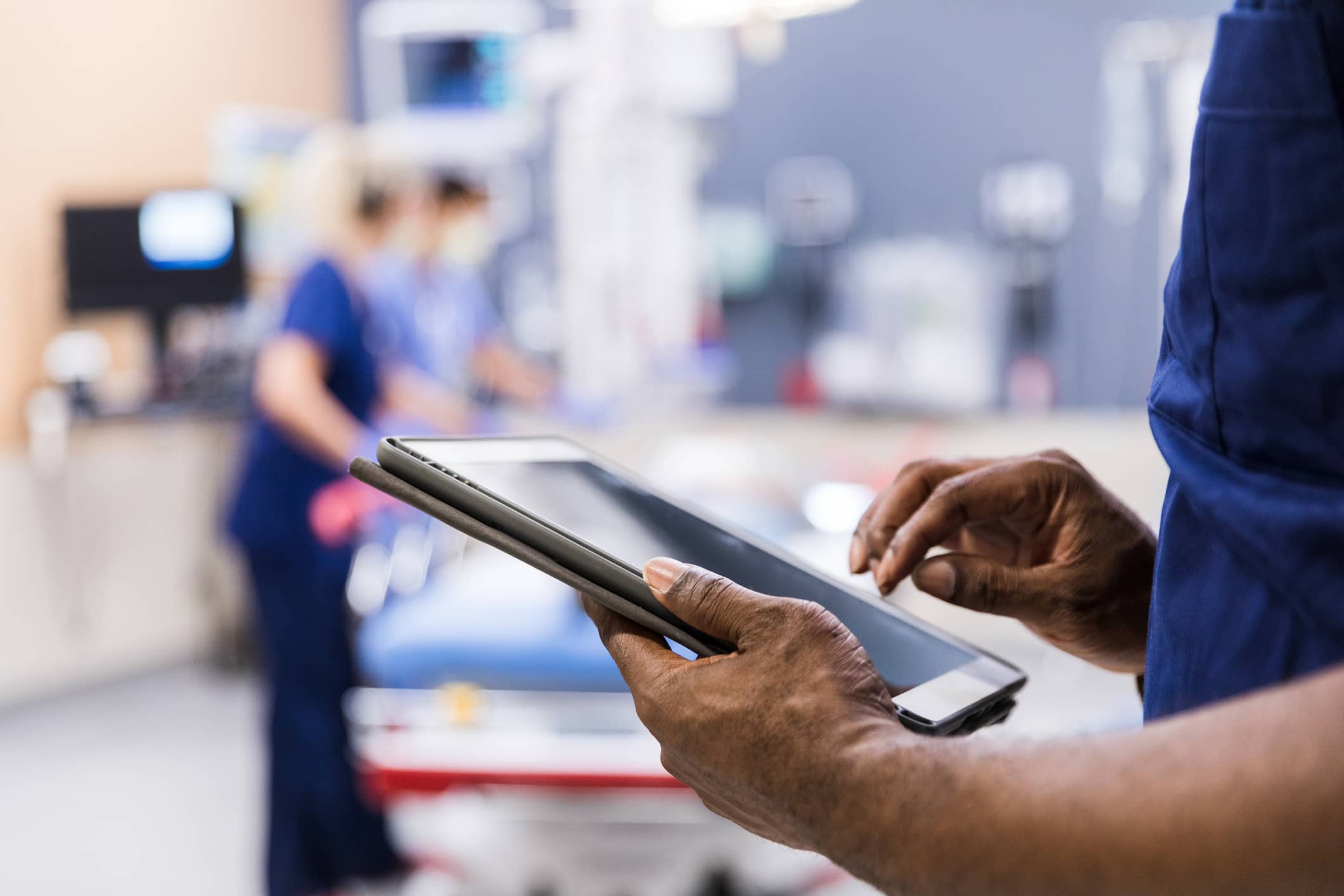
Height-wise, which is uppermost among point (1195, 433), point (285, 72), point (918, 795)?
point (285, 72)

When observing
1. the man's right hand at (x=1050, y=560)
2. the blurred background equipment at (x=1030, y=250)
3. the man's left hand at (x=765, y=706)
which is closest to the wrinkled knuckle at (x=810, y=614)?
the man's left hand at (x=765, y=706)

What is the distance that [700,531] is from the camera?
2.83 feet

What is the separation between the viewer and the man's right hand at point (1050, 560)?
2.88 ft

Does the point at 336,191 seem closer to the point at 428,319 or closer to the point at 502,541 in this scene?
the point at 428,319

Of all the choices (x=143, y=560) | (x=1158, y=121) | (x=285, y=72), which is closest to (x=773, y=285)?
(x=1158, y=121)

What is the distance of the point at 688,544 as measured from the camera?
835 millimetres

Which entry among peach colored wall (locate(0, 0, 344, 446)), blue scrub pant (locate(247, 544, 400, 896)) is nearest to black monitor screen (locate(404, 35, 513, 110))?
peach colored wall (locate(0, 0, 344, 446))

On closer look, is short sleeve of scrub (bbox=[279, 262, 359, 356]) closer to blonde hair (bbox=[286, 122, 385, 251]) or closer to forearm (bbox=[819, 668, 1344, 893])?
blonde hair (bbox=[286, 122, 385, 251])

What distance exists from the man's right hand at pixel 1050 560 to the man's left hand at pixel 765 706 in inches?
10.8

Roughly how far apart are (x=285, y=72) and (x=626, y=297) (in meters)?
3.12

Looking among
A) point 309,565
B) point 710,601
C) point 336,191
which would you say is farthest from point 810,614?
point 336,191

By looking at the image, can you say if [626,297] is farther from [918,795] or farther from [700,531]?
[918,795]

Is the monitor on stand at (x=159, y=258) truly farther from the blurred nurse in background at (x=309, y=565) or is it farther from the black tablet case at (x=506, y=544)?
the black tablet case at (x=506, y=544)

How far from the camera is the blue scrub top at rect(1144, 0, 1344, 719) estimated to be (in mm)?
536
